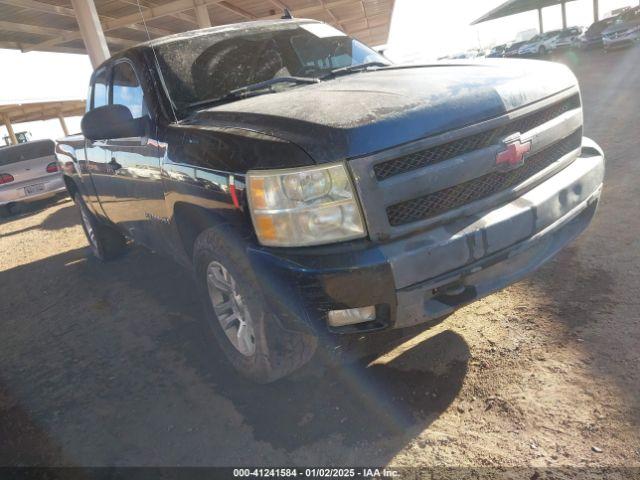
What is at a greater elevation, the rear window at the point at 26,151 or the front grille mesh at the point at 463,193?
the rear window at the point at 26,151

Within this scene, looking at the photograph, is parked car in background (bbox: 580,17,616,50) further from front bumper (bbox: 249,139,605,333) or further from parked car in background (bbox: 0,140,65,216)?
front bumper (bbox: 249,139,605,333)

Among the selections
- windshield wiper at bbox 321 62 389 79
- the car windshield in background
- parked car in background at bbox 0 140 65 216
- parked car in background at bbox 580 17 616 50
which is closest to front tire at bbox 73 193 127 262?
the car windshield in background

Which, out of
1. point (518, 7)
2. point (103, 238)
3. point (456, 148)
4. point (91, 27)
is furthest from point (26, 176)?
point (518, 7)

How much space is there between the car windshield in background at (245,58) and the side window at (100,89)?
122cm

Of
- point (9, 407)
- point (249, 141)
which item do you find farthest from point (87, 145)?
point (249, 141)

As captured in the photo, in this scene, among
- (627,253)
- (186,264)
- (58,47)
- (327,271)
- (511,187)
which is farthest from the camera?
(58,47)

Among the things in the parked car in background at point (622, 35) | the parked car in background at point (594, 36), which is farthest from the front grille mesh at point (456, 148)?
the parked car in background at point (594, 36)

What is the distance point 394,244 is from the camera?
1.99 m

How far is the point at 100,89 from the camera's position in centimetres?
426

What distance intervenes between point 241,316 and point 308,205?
0.87 m

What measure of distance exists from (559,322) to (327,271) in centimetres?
156

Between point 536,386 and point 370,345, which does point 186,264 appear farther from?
point 536,386

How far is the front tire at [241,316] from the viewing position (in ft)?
7.43

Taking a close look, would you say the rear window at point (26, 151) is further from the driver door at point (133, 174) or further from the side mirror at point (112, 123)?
the side mirror at point (112, 123)
